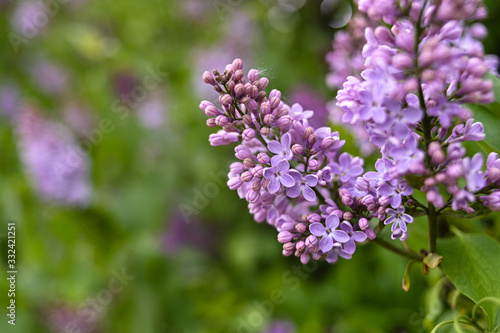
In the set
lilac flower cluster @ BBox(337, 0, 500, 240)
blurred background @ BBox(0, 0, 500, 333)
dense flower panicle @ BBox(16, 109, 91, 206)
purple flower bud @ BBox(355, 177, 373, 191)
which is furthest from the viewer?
dense flower panicle @ BBox(16, 109, 91, 206)

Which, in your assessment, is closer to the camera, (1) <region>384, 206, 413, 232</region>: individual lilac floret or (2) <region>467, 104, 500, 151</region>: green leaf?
(1) <region>384, 206, 413, 232</region>: individual lilac floret

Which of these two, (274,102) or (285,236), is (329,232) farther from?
(274,102)

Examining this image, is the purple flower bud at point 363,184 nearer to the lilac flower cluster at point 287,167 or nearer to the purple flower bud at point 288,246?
the lilac flower cluster at point 287,167

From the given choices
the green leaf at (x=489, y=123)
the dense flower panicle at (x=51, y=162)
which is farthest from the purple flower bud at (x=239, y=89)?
the dense flower panicle at (x=51, y=162)

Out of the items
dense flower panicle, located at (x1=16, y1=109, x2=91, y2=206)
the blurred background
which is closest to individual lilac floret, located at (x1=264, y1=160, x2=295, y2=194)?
the blurred background

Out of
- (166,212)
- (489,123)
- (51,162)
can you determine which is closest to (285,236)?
Result: (489,123)

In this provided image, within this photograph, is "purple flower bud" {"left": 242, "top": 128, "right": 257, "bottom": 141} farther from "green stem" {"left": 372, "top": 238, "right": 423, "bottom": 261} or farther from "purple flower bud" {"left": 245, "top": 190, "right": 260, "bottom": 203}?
"green stem" {"left": 372, "top": 238, "right": 423, "bottom": 261}

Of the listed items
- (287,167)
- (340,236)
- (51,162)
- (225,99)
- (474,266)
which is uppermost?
(51,162)

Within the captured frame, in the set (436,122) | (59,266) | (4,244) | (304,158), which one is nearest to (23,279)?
(59,266)
